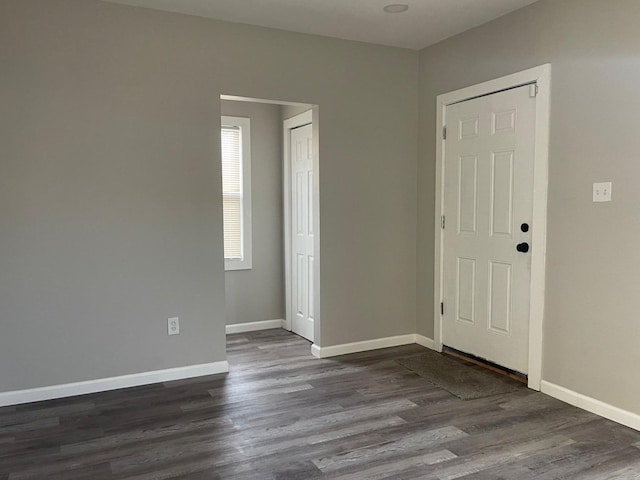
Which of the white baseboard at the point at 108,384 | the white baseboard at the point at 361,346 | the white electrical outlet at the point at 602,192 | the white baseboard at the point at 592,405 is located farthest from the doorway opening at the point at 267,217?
the white electrical outlet at the point at 602,192

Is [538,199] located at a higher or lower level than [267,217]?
higher

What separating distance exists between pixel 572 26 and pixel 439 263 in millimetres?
1955

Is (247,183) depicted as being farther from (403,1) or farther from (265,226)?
(403,1)

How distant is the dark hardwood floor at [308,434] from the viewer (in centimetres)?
237

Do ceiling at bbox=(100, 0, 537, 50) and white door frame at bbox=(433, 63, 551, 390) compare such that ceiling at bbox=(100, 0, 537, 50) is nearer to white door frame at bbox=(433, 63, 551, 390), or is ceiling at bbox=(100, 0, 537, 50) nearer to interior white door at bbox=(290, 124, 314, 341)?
white door frame at bbox=(433, 63, 551, 390)

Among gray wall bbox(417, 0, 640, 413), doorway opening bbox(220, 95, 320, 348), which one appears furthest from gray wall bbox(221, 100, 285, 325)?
gray wall bbox(417, 0, 640, 413)

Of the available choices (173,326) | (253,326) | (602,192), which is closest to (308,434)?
(173,326)

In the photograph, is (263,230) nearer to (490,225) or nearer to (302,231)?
(302,231)

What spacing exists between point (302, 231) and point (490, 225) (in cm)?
173

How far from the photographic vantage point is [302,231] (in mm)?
4680

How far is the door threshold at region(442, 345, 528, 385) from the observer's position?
11.6ft

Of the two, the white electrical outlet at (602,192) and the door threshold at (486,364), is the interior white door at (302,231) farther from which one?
the white electrical outlet at (602,192)

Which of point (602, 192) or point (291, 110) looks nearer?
point (602, 192)

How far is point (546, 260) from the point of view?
3244mm
